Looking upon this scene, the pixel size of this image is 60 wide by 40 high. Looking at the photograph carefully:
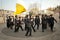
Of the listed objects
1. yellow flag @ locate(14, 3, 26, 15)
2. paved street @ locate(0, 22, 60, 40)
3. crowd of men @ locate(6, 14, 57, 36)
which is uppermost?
yellow flag @ locate(14, 3, 26, 15)

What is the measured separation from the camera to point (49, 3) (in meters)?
2.88

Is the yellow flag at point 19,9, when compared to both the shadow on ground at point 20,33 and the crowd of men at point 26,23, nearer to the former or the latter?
the crowd of men at point 26,23

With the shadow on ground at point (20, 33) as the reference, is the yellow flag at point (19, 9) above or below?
above

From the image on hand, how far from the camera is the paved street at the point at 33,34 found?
279 centimetres

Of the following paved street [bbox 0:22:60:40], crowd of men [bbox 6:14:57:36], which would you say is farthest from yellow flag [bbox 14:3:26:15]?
paved street [bbox 0:22:60:40]

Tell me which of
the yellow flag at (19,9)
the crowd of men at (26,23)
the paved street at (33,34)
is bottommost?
the paved street at (33,34)

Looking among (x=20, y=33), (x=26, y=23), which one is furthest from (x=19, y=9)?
(x=20, y=33)

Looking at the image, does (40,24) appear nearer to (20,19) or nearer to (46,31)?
(46,31)

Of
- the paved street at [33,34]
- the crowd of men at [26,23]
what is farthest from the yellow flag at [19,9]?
the paved street at [33,34]

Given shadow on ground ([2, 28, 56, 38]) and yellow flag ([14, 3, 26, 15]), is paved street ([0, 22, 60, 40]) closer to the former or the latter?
shadow on ground ([2, 28, 56, 38])

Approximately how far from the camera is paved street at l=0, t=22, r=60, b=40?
2.79 meters

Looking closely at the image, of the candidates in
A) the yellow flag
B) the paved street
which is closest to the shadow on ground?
the paved street

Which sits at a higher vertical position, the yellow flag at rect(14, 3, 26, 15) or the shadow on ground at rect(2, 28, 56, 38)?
the yellow flag at rect(14, 3, 26, 15)

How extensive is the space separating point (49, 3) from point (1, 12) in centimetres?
91
